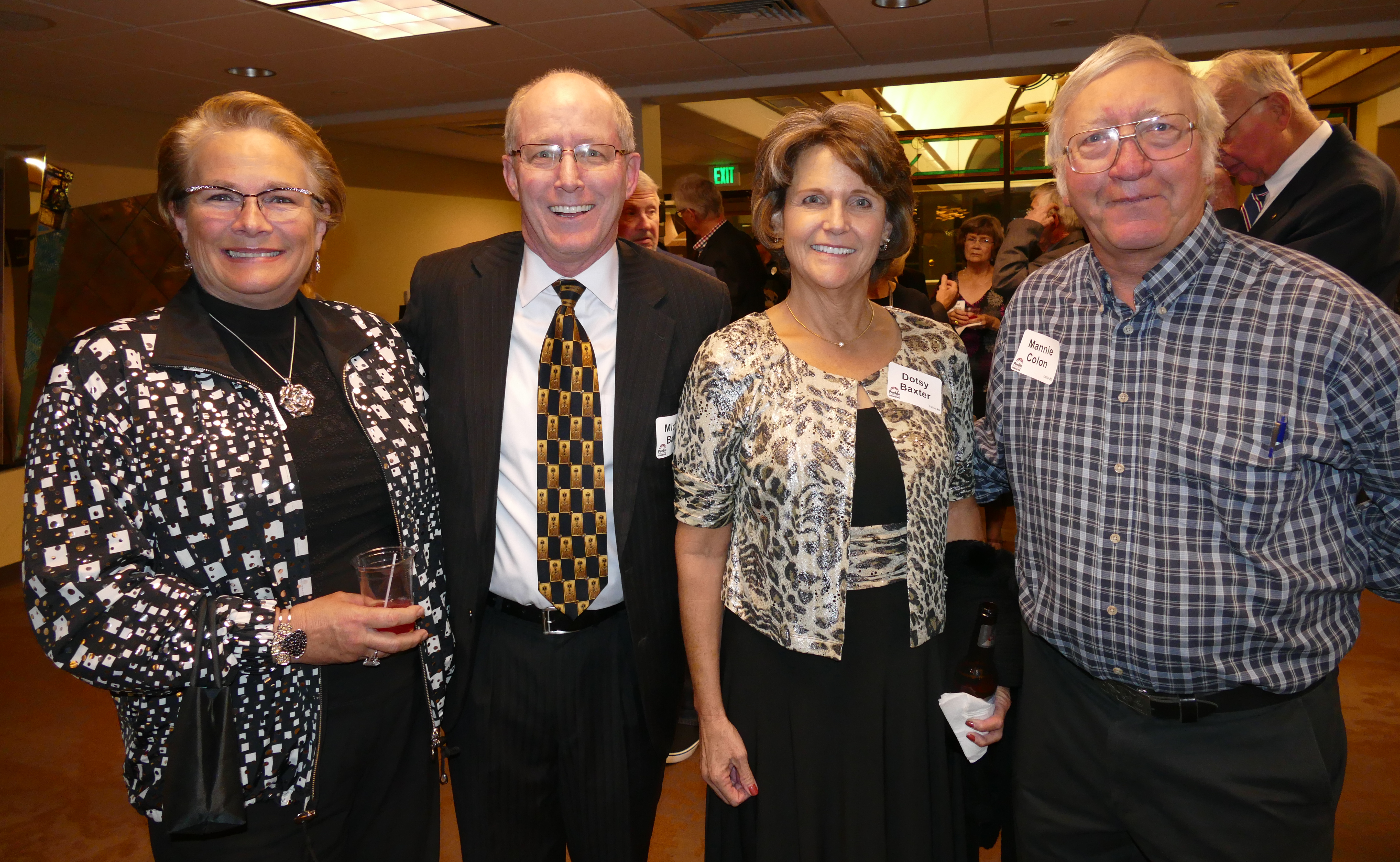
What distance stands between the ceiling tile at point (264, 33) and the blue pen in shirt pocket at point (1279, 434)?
618 cm

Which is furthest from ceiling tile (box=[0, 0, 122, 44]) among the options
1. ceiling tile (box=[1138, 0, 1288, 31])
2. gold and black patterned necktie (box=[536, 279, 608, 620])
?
ceiling tile (box=[1138, 0, 1288, 31])

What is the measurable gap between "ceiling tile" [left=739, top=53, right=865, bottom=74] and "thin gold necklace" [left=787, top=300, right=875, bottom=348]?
6.08 meters

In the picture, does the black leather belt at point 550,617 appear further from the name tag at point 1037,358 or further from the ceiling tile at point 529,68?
the ceiling tile at point 529,68

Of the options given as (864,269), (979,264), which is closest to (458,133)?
(979,264)

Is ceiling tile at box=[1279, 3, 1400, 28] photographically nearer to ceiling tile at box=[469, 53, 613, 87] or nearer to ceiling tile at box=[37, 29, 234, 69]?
ceiling tile at box=[469, 53, 613, 87]

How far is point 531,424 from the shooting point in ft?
5.90

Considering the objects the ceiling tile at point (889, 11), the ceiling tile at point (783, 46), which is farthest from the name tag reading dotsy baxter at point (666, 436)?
the ceiling tile at point (783, 46)

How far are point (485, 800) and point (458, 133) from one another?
1039cm

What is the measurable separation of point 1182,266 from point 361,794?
1.77 m

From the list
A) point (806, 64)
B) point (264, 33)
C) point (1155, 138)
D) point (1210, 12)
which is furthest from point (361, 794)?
point (806, 64)

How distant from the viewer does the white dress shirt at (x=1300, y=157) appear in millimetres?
2697

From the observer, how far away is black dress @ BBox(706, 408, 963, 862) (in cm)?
166

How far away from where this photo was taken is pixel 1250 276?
152 cm

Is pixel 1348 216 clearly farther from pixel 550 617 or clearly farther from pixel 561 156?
pixel 550 617
